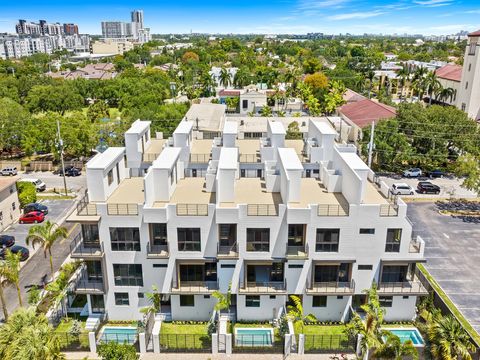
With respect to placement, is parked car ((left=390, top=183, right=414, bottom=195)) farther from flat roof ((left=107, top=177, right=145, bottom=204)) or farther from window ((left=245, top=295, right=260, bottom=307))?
flat roof ((left=107, top=177, right=145, bottom=204))

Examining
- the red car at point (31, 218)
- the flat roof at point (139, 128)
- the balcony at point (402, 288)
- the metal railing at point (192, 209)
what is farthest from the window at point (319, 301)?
the red car at point (31, 218)

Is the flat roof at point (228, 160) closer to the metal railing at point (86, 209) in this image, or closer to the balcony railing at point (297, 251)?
the balcony railing at point (297, 251)

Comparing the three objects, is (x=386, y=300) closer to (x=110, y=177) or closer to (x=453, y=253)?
(x=453, y=253)

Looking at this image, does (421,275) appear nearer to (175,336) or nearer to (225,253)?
(225,253)

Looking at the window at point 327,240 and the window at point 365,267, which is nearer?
the window at point 327,240

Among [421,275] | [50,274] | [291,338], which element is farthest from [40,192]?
[421,275]
